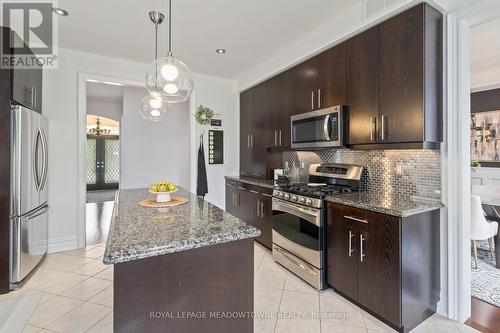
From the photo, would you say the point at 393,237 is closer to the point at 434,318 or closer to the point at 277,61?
the point at 434,318

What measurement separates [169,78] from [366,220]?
1886 millimetres

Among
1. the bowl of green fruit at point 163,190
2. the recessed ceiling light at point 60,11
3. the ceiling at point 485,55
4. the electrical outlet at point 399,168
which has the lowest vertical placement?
the bowl of green fruit at point 163,190

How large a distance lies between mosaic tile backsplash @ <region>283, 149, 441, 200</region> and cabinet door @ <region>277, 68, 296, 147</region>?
68 centimetres

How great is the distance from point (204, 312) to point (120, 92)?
612 centimetres

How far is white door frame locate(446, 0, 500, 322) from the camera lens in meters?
1.93

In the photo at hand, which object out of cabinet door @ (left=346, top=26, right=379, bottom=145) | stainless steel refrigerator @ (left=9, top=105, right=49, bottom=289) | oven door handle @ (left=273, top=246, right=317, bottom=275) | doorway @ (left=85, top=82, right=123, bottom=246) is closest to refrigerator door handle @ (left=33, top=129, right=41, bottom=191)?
stainless steel refrigerator @ (left=9, top=105, right=49, bottom=289)

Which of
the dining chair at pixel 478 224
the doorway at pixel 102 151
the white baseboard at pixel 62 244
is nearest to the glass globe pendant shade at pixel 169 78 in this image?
the white baseboard at pixel 62 244

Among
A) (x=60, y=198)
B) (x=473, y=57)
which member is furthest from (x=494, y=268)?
(x=60, y=198)

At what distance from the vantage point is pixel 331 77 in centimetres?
267

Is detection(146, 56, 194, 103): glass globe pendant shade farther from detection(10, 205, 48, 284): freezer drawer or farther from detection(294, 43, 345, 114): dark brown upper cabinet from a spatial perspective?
detection(10, 205, 48, 284): freezer drawer

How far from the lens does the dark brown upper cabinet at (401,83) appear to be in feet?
6.27

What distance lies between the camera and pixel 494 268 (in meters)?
2.79

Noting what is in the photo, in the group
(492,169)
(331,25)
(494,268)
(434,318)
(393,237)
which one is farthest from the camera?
(492,169)

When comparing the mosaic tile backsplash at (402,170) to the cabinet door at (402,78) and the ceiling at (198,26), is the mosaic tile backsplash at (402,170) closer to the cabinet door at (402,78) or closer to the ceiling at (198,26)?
the cabinet door at (402,78)
